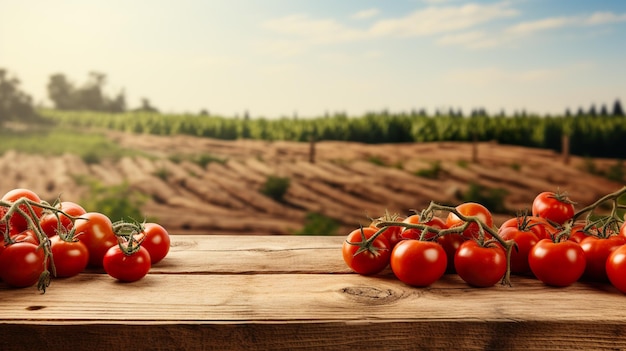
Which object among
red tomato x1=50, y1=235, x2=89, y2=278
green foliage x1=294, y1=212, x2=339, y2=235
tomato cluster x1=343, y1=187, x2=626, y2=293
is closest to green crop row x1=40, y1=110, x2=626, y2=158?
green foliage x1=294, y1=212, x2=339, y2=235

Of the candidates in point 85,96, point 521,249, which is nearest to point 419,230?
point 521,249

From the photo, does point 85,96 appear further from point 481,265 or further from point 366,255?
point 481,265

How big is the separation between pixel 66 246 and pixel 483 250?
82 cm

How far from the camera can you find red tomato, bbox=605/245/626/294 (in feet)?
3.74

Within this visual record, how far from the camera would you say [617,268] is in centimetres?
115

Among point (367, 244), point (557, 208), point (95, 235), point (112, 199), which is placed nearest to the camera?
point (367, 244)

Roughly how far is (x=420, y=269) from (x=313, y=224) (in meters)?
6.35

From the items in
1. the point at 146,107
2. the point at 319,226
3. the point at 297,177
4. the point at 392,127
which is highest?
the point at 146,107

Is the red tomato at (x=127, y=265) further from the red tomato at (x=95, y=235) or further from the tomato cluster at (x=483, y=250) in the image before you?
the tomato cluster at (x=483, y=250)

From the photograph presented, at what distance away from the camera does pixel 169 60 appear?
7.38 m

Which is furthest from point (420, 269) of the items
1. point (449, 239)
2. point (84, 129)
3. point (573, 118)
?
point (84, 129)

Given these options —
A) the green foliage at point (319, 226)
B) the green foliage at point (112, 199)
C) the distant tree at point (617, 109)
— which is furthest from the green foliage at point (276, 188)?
the distant tree at point (617, 109)

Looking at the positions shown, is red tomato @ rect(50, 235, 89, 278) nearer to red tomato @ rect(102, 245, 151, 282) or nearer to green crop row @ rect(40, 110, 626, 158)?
red tomato @ rect(102, 245, 151, 282)

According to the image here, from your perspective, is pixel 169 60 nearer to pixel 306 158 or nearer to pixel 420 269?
pixel 306 158
